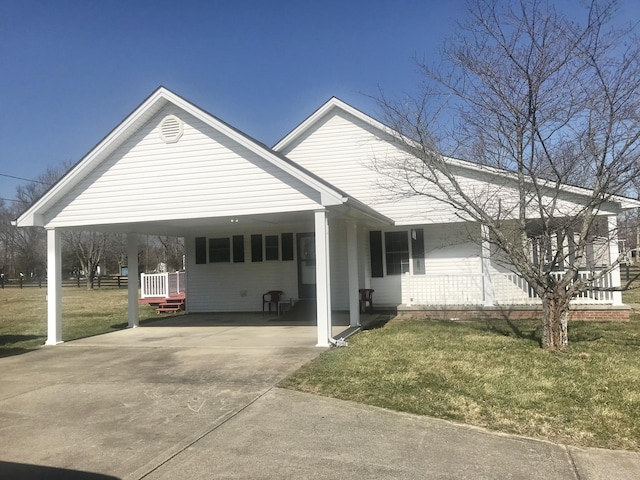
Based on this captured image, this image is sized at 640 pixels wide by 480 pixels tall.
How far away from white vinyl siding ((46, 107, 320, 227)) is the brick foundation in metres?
5.85

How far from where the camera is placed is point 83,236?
47.1 meters

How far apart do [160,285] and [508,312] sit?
12570 mm

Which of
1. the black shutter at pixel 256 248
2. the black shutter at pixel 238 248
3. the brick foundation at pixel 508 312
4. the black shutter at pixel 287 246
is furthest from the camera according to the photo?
the black shutter at pixel 238 248

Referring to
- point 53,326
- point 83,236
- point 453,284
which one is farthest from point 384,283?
point 83,236

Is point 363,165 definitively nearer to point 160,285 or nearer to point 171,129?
point 171,129

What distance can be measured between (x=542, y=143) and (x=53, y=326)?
10325 millimetres

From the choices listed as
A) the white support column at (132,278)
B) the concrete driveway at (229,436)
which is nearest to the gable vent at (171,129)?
the white support column at (132,278)

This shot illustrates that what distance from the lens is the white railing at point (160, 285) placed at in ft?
63.0

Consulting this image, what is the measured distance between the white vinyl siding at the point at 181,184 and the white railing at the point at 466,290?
596 centimetres

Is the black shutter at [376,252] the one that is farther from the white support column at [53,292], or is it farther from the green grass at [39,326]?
the white support column at [53,292]

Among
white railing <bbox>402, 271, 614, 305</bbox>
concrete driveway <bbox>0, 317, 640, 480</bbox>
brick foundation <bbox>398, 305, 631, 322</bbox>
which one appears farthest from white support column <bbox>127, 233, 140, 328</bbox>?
white railing <bbox>402, 271, 614, 305</bbox>

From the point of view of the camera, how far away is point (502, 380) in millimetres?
6609

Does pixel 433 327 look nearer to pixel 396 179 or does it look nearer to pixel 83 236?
pixel 396 179

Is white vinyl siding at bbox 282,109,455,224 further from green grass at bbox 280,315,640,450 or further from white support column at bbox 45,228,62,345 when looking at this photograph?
white support column at bbox 45,228,62,345
